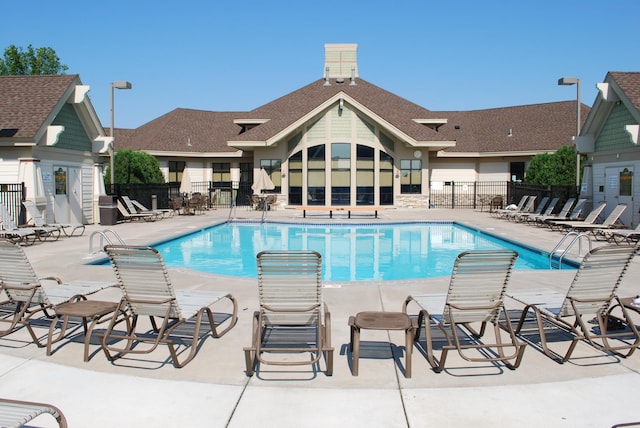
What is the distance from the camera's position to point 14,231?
14.8m

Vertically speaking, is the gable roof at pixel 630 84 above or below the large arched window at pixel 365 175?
above

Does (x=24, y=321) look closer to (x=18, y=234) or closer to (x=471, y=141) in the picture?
(x=18, y=234)

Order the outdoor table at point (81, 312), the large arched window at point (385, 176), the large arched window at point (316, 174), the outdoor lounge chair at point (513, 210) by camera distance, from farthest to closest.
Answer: the large arched window at point (385, 176) → the large arched window at point (316, 174) → the outdoor lounge chair at point (513, 210) → the outdoor table at point (81, 312)

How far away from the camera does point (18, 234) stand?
14.6 meters

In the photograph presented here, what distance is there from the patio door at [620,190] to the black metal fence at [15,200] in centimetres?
1933

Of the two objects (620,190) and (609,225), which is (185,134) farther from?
(609,225)

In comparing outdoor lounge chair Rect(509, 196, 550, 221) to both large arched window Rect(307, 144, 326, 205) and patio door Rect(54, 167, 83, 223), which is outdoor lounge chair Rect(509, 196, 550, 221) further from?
patio door Rect(54, 167, 83, 223)

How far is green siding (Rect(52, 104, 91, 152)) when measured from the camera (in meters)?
19.4

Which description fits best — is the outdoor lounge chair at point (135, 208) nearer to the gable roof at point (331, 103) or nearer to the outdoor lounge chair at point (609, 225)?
the gable roof at point (331, 103)

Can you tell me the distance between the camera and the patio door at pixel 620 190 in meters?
17.9

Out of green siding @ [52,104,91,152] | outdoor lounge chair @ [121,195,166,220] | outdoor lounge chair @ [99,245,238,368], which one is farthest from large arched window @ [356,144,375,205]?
outdoor lounge chair @ [99,245,238,368]

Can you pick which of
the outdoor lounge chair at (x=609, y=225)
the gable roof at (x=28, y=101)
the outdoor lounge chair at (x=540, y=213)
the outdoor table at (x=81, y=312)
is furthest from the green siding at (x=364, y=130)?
the outdoor table at (x=81, y=312)

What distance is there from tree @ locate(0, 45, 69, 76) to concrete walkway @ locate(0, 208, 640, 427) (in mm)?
48775

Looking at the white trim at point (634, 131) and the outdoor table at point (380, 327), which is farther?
the white trim at point (634, 131)
